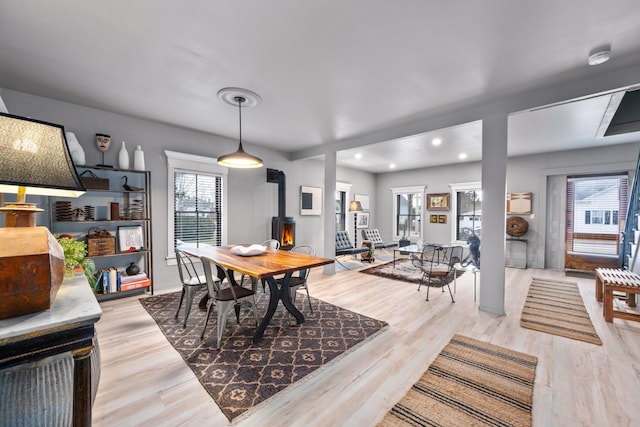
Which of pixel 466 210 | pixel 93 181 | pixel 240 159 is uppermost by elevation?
pixel 240 159

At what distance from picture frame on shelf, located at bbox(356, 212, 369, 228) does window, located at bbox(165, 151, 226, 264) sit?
484 cm

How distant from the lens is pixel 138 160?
157 inches

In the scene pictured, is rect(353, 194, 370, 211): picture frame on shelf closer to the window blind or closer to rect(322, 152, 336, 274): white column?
rect(322, 152, 336, 274): white column

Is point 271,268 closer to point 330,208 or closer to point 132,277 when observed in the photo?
point 132,277

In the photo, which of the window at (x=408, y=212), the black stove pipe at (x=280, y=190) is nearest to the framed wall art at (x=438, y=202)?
the window at (x=408, y=212)

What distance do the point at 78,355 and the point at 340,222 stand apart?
7.49m

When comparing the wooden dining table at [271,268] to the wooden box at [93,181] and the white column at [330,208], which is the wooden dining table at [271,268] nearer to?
the wooden box at [93,181]

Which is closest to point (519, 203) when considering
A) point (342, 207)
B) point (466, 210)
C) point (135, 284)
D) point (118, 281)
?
point (466, 210)

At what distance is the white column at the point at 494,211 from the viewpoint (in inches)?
133

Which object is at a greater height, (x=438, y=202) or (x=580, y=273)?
(x=438, y=202)

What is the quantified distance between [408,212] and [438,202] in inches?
44.8

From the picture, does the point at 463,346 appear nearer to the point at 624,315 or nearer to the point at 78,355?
the point at 624,315

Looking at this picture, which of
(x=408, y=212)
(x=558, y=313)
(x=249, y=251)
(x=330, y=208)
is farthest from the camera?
(x=408, y=212)

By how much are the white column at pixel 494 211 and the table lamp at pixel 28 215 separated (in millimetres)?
4001
